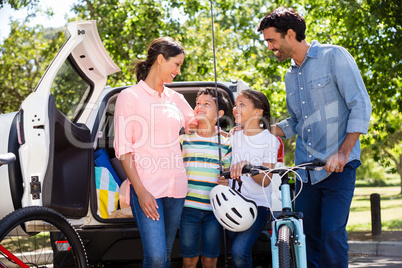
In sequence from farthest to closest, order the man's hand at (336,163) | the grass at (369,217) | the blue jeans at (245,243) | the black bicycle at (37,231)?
the grass at (369,217), the blue jeans at (245,243), the black bicycle at (37,231), the man's hand at (336,163)

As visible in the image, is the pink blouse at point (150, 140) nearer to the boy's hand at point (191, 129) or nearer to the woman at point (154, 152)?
the woman at point (154, 152)

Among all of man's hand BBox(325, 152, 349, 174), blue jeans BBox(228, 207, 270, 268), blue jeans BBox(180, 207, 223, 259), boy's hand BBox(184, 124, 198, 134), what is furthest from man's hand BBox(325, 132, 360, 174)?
boy's hand BBox(184, 124, 198, 134)

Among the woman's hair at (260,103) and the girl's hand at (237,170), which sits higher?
the woman's hair at (260,103)

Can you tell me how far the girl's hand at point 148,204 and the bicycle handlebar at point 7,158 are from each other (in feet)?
2.70

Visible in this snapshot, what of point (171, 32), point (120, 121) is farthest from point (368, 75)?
point (120, 121)

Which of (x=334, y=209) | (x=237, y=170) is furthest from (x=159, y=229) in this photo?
(x=334, y=209)

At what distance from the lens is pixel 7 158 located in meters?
3.41

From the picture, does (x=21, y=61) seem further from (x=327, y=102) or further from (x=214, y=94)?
(x=327, y=102)

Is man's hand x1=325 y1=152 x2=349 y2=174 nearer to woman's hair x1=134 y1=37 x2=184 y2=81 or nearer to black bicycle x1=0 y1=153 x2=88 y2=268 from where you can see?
woman's hair x1=134 y1=37 x2=184 y2=81

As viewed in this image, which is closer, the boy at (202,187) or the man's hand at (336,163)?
the man's hand at (336,163)

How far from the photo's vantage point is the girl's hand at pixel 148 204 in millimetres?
3398

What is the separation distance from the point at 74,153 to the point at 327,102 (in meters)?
1.99

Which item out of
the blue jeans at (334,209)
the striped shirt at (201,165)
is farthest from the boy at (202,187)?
the blue jeans at (334,209)

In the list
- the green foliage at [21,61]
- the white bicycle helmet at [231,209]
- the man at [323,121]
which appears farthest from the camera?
the green foliage at [21,61]
